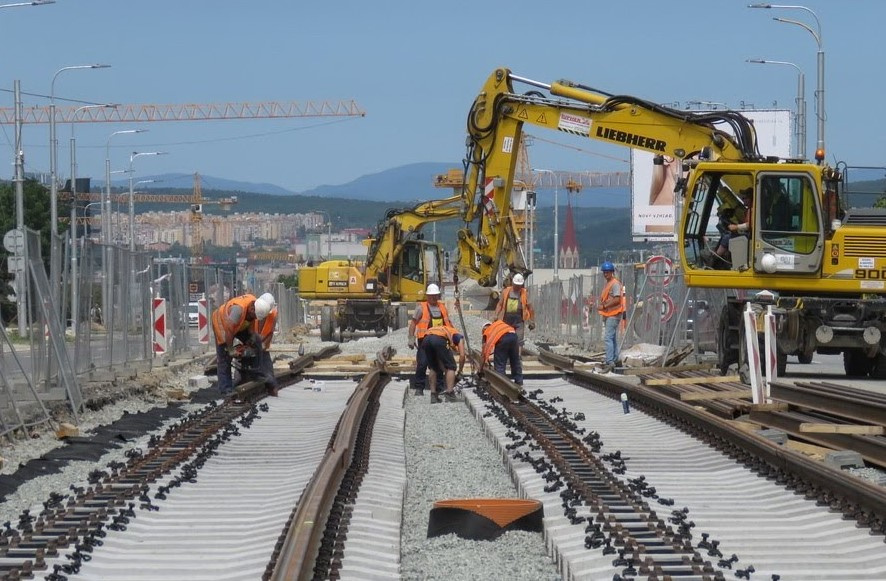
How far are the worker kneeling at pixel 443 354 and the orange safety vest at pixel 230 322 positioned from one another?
236cm

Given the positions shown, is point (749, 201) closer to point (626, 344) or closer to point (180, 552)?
point (626, 344)

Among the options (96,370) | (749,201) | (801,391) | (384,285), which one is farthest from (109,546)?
(384,285)

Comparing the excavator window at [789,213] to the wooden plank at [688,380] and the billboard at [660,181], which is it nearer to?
the wooden plank at [688,380]

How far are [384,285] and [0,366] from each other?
31.3 meters

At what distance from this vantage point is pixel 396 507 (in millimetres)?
Result: 9953

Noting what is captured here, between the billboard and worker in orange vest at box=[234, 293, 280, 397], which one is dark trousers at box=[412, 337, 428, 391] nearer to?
worker in orange vest at box=[234, 293, 280, 397]

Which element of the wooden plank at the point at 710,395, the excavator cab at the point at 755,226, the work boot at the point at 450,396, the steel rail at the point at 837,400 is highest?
the excavator cab at the point at 755,226

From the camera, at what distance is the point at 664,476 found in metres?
11.6

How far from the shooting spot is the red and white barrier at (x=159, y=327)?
27359mm

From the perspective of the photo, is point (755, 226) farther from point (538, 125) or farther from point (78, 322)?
point (78, 322)

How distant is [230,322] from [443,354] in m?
2.91

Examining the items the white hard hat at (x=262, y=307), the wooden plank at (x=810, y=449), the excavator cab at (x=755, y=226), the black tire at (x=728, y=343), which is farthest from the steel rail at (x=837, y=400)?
the white hard hat at (x=262, y=307)

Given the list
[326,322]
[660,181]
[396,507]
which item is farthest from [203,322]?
[660,181]

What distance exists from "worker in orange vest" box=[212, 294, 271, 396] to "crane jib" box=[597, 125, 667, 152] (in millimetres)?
7288
